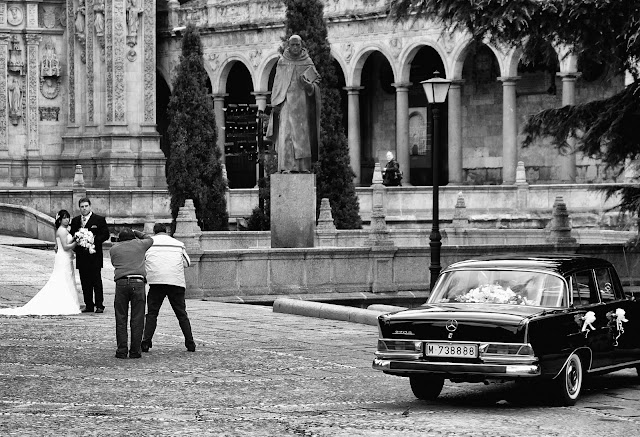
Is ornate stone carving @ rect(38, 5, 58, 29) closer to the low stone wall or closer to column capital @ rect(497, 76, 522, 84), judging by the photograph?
the low stone wall

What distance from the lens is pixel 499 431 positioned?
12219 mm

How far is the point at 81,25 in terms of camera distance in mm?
51781

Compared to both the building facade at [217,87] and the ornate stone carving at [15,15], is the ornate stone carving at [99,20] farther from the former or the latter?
the ornate stone carving at [15,15]

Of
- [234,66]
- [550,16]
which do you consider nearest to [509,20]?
[550,16]

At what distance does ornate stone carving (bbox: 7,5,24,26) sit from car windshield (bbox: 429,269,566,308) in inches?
1577

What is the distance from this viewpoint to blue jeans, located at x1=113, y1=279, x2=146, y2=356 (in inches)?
663

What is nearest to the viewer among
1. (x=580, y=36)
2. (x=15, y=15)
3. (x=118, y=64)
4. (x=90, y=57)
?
(x=580, y=36)

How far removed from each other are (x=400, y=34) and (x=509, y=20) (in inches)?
1106

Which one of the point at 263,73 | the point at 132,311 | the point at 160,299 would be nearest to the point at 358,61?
the point at 263,73

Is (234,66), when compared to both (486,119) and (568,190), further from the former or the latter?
(568,190)

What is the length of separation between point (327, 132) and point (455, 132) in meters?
10.6

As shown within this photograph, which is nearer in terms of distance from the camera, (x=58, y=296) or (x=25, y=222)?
(x=58, y=296)

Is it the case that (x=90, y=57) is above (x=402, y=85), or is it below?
above

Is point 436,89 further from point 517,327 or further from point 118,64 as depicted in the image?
point 118,64
